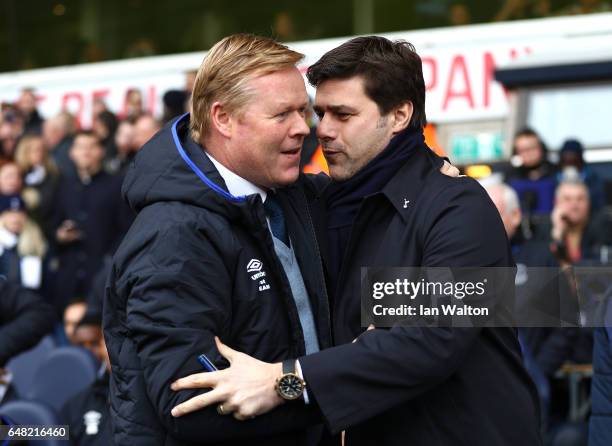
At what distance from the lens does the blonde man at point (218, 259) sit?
2.75 metres

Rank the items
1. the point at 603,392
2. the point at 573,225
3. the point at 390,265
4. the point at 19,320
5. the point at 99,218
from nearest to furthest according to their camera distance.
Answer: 1. the point at 390,265
2. the point at 603,392
3. the point at 19,320
4. the point at 573,225
5. the point at 99,218

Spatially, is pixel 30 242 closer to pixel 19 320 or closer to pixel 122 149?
pixel 122 149

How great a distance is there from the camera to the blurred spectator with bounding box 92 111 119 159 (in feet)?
30.5

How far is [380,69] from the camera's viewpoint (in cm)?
311

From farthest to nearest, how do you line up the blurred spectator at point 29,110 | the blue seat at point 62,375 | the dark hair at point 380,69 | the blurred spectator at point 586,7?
the blurred spectator at point 29,110 → the blurred spectator at point 586,7 → the blue seat at point 62,375 → the dark hair at point 380,69

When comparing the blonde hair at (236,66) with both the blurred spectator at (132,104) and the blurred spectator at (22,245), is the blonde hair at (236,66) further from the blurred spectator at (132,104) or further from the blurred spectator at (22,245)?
the blurred spectator at (132,104)

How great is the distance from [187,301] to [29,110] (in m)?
8.00

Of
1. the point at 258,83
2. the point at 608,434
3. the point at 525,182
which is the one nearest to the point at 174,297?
the point at 258,83

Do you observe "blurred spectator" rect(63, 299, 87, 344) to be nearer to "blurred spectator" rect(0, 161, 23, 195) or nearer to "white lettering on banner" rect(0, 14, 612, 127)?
"blurred spectator" rect(0, 161, 23, 195)

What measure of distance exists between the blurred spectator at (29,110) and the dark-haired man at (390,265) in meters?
7.19

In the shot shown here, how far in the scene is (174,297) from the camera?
108 inches

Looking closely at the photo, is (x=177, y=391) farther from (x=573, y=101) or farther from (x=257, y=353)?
(x=573, y=101)

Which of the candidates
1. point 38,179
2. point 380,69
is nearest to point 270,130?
point 380,69

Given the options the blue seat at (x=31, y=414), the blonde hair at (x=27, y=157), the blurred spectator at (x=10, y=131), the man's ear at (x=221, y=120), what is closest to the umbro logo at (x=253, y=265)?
the man's ear at (x=221, y=120)
